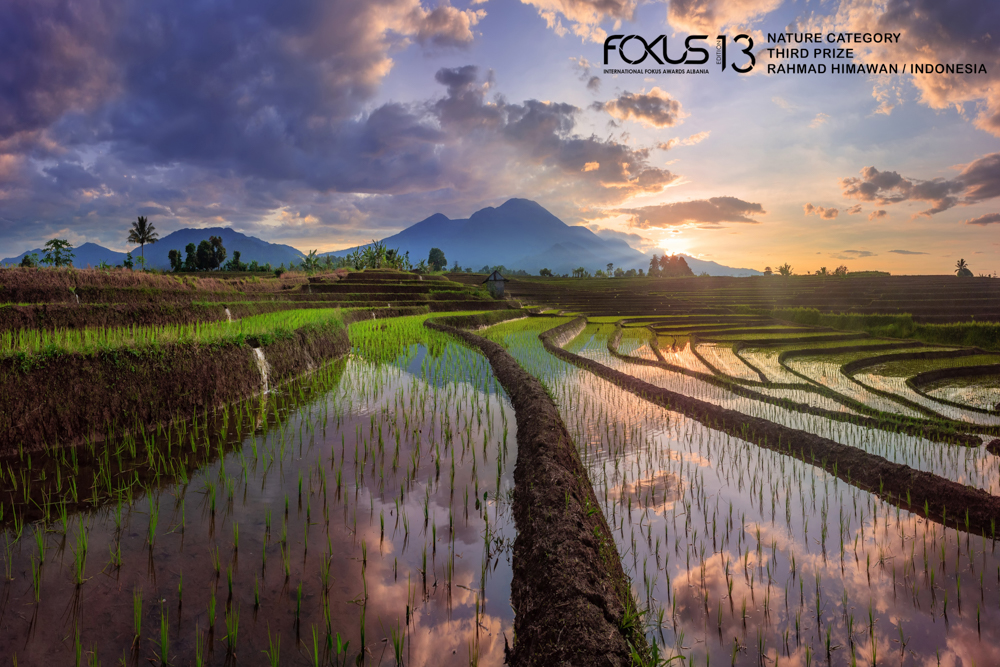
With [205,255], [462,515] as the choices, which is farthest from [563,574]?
[205,255]

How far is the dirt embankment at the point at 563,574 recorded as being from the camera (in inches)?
83.1

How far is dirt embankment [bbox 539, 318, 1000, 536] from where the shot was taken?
3.86m

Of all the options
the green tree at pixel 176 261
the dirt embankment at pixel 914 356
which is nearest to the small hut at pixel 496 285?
the dirt embankment at pixel 914 356

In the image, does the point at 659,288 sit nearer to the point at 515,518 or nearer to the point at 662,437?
the point at 662,437

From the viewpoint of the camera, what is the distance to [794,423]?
6699 millimetres

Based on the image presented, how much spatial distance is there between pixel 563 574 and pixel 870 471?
4.24 m

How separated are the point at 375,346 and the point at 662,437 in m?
9.09

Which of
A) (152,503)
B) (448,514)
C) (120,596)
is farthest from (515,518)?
(152,503)

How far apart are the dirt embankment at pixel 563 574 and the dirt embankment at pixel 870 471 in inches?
120

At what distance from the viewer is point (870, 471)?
15.4 ft

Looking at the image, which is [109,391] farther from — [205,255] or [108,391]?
[205,255]

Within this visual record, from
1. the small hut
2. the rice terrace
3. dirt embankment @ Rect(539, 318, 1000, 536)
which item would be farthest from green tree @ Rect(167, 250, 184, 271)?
dirt embankment @ Rect(539, 318, 1000, 536)

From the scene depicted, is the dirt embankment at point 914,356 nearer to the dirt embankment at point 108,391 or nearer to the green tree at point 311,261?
the dirt embankment at point 108,391

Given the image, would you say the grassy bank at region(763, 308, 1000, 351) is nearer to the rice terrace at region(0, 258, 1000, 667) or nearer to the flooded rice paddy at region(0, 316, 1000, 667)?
the rice terrace at region(0, 258, 1000, 667)
